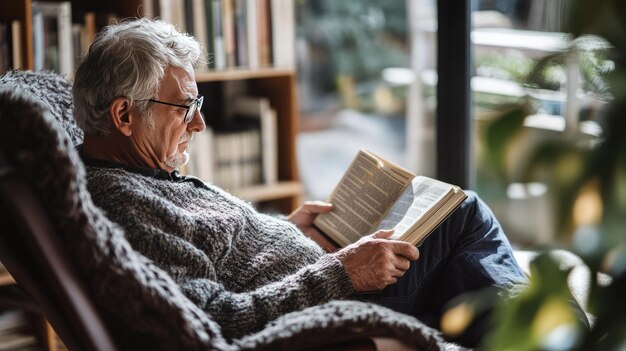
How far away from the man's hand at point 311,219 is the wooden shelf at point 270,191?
1019 millimetres

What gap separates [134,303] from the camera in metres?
1.26

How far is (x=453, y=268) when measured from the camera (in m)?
1.73

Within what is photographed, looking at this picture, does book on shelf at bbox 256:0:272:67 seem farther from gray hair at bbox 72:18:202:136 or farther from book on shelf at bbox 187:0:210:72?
gray hair at bbox 72:18:202:136

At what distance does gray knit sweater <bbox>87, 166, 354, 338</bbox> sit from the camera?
57.2 inches

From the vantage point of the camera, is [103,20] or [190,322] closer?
[190,322]

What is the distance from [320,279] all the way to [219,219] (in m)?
0.28

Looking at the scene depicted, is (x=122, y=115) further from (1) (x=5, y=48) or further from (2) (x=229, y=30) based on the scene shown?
(2) (x=229, y=30)

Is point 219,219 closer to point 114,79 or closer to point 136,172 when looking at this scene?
point 136,172

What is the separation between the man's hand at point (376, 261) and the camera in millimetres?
1584

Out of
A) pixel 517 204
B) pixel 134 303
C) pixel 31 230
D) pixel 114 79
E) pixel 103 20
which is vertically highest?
pixel 103 20

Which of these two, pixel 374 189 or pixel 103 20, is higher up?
pixel 103 20

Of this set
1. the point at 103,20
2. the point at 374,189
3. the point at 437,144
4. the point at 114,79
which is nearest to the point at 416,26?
the point at 437,144

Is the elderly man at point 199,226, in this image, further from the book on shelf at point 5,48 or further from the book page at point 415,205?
the book on shelf at point 5,48

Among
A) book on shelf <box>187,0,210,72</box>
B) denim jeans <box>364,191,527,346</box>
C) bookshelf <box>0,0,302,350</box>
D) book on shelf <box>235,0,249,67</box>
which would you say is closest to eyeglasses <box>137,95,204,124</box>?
denim jeans <box>364,191,527,346</box>
